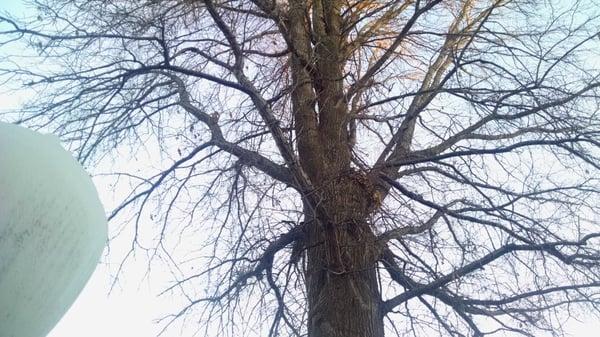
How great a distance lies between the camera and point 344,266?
10.7ft

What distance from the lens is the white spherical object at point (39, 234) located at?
85 centimetres

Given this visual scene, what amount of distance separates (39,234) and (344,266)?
2.54 metres

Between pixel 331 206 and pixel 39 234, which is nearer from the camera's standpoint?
pixel 39 234

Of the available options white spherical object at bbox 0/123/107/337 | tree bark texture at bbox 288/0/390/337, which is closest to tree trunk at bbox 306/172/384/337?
tree bark texture at bbox 288/0/390/337

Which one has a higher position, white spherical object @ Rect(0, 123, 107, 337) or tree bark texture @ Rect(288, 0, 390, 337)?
tree bark texture @ Rect(288, 0, 390, 337)

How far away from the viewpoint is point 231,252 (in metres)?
3.82

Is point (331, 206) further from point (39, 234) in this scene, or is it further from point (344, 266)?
point (39, 234)

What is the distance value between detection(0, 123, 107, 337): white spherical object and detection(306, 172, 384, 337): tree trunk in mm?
2315

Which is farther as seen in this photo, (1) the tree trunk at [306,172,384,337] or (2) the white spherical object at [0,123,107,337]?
(1) the tree trunk at [306,172,384,337]

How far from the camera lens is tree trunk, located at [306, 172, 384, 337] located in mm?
3141

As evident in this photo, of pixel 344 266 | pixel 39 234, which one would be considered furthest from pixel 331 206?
pixel 39 234

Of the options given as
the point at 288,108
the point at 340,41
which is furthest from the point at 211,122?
the point at 340,41

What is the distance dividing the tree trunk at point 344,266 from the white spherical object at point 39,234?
7.59ft

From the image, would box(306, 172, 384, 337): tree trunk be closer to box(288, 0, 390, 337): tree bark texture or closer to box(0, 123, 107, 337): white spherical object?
box(288, 0, 390, 337): tree bark texture
